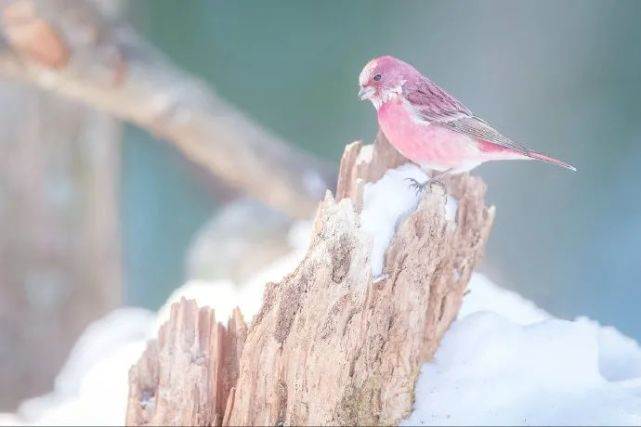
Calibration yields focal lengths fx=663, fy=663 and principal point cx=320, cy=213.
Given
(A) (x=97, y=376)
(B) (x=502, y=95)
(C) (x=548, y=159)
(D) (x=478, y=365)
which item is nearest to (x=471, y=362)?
(D) (x=478, y=365)

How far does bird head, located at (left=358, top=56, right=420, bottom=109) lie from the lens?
1378 mm

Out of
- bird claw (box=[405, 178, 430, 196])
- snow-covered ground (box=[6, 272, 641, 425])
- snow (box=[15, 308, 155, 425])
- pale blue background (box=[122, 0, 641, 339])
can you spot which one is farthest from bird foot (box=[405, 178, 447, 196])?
snow (box=[15, 308, 155, 425])

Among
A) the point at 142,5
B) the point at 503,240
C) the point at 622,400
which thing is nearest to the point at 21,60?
the point at 142,5

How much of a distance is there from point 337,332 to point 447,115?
0.50m

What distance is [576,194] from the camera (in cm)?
140

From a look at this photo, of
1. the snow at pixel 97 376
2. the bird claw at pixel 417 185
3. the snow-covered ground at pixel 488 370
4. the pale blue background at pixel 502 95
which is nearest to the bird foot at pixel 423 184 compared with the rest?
the bird claw at pixel 417 185

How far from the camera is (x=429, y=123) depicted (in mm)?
1370

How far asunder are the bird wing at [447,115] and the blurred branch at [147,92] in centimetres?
24

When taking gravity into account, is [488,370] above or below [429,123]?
below

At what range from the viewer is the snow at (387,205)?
136 cm

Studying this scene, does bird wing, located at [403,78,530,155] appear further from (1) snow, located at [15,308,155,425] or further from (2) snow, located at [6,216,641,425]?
(1) snow, located at [15,308,155,425]

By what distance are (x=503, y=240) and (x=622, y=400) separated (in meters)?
0.40

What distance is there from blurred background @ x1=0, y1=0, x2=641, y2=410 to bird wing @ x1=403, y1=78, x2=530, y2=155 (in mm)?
33

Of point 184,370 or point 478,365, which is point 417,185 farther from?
point 184,370
